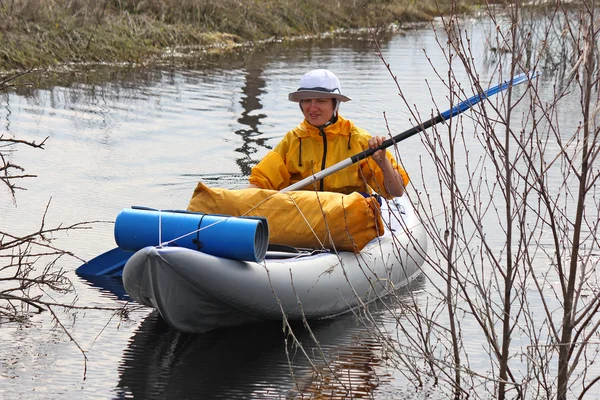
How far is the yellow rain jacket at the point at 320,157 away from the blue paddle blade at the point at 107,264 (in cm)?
91

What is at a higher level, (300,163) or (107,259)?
(300,163)

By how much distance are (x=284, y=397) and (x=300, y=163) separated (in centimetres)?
196

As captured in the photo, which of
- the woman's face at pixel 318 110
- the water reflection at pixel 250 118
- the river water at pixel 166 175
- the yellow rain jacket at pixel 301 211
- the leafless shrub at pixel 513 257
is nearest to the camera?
the leafless shrub at pixel 513 257

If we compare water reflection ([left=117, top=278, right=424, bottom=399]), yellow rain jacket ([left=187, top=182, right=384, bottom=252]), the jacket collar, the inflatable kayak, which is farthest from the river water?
yellow rain jacket ([left=187, top=182, right=384, bottom=252])

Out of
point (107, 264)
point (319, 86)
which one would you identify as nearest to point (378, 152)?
point (319, 86)

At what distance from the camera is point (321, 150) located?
629 cm

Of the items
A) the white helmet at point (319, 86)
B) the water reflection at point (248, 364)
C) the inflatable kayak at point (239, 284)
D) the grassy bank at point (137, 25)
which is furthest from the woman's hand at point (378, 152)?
the grassy bank at point (137, 25)

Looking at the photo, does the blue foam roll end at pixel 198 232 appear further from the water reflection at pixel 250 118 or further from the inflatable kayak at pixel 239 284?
the water reflection at pixel 250 118

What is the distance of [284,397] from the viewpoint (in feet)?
15.4

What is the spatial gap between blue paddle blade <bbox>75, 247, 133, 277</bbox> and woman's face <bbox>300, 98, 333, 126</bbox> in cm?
134

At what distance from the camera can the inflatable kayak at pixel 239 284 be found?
4941 mm

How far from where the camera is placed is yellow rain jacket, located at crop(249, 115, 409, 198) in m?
6.26

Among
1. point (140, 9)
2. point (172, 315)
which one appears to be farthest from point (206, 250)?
point (140, 9)

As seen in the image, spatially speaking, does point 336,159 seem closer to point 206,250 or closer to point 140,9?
point 206,250
